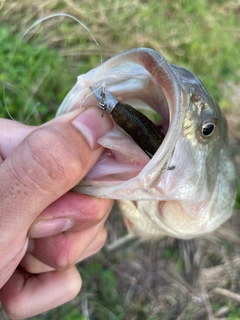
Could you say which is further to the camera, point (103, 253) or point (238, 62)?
point (238, 62)

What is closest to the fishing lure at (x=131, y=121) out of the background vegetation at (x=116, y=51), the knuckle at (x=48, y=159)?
the knuckle at (x=48, y=159)

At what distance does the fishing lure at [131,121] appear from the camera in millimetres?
1185

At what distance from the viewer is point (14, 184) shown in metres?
1.05

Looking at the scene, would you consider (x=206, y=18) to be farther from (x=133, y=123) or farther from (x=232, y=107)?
(x=133, y=123)

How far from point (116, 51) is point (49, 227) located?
79.5 inches

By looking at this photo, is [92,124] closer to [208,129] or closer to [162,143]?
[162,143]

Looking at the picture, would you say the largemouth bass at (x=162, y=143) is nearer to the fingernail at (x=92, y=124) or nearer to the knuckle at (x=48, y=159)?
the fingernail at (x=92, y=124)

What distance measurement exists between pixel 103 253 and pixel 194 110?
161cm

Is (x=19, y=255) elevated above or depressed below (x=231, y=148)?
above

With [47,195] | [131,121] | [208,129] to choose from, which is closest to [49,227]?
[47,195]

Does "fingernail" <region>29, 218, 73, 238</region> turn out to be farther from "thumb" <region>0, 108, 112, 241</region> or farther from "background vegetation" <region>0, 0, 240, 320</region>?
"background vegetation" <region>0, 0, 240, 320</region>


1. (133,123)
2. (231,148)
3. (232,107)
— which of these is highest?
(133,123)

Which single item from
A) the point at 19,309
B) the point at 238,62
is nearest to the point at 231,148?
the point at 238,62

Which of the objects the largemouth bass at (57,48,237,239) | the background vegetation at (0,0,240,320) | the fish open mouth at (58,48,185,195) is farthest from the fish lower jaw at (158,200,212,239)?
the background vegetation at (0,0,240,320)
